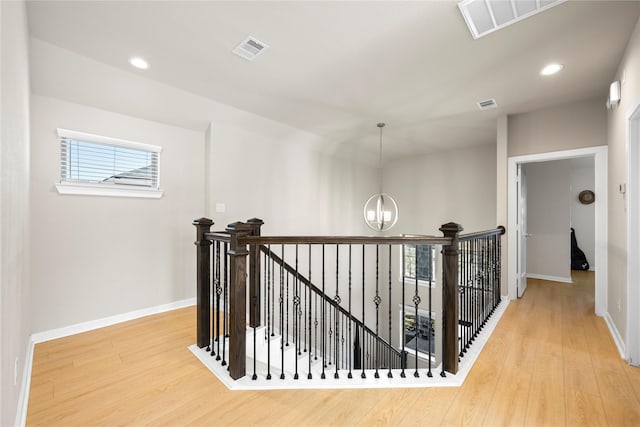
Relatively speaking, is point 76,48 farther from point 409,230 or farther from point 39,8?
point 409,230

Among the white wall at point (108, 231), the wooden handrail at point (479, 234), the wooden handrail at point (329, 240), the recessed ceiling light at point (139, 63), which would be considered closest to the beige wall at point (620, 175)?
the wooden handrail at point (479, 234)

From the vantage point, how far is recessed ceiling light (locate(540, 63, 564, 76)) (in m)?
2.74

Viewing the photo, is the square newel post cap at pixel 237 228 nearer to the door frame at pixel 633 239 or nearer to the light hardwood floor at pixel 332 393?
the light hardwood floor at pixel 332 393

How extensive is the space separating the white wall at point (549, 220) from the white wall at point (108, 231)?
587cm

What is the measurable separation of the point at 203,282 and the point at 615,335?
3831mm

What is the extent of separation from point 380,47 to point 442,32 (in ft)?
1.63

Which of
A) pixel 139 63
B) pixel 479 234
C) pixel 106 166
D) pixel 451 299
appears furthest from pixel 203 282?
pixel 479 234

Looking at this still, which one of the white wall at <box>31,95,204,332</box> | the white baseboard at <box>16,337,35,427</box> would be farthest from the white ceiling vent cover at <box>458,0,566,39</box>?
the white baseboard at <box>16,337,35,427</box>

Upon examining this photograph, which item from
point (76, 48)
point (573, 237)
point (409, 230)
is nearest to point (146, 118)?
point (76, 48)

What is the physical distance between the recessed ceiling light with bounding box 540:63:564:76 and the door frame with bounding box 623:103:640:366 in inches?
31.6

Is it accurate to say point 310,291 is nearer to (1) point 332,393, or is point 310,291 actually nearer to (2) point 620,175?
(1) point 332,393

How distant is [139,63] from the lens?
2686mm

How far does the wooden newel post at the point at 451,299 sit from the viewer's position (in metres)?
2.05

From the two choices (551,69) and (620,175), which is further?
(551,69)
